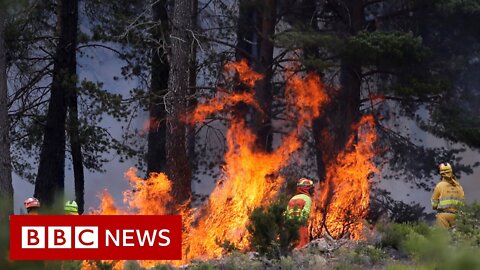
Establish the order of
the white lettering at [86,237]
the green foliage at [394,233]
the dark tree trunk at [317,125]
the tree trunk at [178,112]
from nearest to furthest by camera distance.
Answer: the white lettering at [86,237], the green foliage at [394,233], the tree trunk at [178,112], the dark tree trunk at [317,125]

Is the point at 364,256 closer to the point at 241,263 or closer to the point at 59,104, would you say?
the point at 241,263

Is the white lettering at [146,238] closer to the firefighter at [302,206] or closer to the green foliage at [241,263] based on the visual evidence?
the green foliage at [241,263]

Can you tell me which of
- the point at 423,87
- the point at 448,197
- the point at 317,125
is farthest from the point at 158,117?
the point at 448,197

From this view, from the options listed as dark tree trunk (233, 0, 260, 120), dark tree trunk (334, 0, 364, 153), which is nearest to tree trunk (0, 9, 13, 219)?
dark tree trunk (233, 0, 260, 120)

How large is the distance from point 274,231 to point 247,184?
4.87 metres

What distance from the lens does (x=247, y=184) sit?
45.3 feet

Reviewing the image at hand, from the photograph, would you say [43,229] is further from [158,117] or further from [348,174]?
[158,117]

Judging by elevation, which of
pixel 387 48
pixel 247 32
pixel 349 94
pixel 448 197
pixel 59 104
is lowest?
pixel 448 197

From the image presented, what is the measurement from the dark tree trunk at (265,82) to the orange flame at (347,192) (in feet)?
6.82

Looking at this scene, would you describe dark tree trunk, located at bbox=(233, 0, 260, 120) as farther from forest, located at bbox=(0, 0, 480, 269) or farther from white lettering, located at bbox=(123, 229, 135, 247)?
white lettering, located at bbox=(123, 229, 135, 247)

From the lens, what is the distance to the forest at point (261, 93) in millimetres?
15773

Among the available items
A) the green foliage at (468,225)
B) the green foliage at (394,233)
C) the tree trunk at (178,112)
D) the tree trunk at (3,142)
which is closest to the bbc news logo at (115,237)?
the green foliage at (394,233)

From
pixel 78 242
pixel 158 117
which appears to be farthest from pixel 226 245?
pixel 158 117

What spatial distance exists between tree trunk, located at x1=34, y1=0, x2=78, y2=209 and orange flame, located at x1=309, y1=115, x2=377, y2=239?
6.58 m
